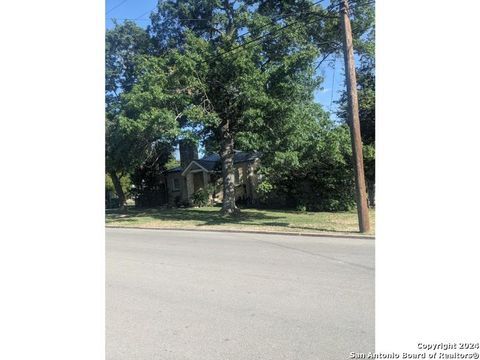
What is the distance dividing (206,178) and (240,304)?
1046 inches

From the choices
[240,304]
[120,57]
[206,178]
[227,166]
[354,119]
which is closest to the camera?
[240,304]

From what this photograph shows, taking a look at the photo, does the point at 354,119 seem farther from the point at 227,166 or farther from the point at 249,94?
the point at 227,166

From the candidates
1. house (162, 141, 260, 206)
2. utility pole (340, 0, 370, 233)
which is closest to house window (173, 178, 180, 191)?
house (162, 141, 260, 206)

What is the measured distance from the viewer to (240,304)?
5371mm

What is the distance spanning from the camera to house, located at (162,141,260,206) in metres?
29.6

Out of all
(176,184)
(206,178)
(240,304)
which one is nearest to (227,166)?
(206,178)

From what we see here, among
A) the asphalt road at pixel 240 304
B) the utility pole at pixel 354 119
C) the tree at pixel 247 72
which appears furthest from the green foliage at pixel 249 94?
the asphalt road at pixel 240 304

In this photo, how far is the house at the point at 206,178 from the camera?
29562 millimetres

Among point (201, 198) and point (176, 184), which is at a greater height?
A: point (176, 184)

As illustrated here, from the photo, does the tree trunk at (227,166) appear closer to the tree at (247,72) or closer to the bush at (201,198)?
the tree at (247,72)

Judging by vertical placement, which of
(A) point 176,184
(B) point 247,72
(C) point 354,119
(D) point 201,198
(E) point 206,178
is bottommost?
(D) point 201,198

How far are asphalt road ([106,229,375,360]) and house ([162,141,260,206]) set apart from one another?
18.9 metres
